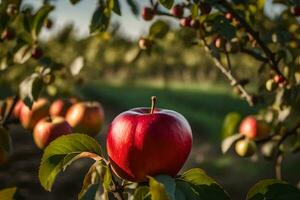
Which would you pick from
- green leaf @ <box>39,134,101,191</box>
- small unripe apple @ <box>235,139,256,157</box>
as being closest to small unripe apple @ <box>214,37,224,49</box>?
small unripe apple @ <box>235,139,256,157</box>

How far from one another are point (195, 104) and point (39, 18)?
58.6ft

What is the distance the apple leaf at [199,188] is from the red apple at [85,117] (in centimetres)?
107

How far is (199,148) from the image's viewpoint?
12469 millimetres

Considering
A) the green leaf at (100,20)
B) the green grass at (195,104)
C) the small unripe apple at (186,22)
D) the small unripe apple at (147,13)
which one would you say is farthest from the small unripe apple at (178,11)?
the green grass at (195,104)

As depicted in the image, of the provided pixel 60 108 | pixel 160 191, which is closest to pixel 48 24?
pixel 60 108

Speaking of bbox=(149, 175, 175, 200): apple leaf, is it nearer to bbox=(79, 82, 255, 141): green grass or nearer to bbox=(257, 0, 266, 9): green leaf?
bbox=(257, 0, 266, 9): green leaf

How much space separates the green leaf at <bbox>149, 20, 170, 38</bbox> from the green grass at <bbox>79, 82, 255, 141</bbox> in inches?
446

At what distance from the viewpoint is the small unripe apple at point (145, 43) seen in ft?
6.72

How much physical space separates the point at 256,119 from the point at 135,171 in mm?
1423

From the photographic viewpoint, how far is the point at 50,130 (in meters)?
1.90

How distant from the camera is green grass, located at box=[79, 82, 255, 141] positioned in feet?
49.3

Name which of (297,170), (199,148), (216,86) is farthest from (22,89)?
(216,86)

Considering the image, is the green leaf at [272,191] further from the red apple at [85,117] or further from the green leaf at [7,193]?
the red apple at [85,117]

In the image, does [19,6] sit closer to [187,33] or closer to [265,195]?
[187,33]
